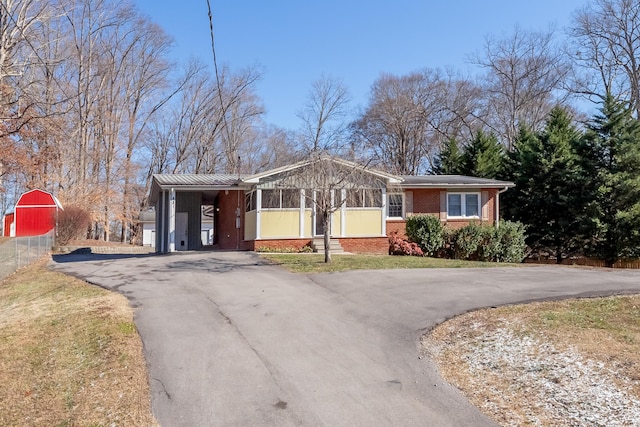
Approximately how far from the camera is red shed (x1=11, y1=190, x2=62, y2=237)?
1155 inches

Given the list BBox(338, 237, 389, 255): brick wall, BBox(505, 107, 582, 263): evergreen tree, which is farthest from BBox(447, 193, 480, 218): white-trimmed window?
BBox(338, 237, 389, 255): brick wall

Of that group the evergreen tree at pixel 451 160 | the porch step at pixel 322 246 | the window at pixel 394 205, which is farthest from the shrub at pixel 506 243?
the evergreen tree at pixel 451 160

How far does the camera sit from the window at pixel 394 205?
72.0 ft

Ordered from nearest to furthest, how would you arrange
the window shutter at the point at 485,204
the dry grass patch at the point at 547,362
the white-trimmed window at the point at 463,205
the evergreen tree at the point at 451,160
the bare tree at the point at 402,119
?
the dry grass patch at the point at 547,362, the white-trimmed window at the point at 463,205, the window shutter at the point at 485,204, the evergreen tree at the point at 451,160, the bare tree at the point at 402,119

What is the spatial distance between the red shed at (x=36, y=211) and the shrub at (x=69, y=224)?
3.96ft

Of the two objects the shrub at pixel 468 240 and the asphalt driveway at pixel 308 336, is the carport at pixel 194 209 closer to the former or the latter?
the asphalt driveway at pixel 308 336

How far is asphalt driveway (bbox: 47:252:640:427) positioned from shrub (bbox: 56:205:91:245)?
1650cm

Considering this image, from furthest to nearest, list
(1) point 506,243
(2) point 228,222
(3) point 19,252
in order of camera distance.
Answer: (2) point 228,222 < (1) point 506,243 < (3) point 19,252

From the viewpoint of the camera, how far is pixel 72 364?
6.15 metres

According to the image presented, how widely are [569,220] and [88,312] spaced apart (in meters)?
21.8

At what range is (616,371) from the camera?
17.4 ft

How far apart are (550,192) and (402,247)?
32.3 feet

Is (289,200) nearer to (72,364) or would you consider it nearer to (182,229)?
(182,229)

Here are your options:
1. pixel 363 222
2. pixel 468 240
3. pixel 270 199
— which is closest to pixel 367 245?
pixel 363 222
